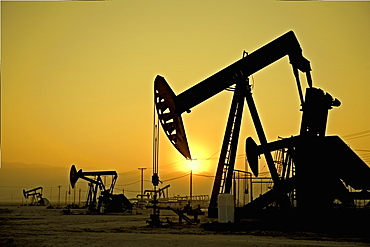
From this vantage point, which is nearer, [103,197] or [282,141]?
[282,141]

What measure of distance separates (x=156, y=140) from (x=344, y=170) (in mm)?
6781

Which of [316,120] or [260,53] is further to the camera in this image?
[260,53]

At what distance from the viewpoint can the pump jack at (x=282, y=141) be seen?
13484 millimetres

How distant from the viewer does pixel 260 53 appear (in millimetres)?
15570

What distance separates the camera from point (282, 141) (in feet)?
48.9

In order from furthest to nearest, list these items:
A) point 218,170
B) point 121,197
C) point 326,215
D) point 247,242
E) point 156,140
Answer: point 121,197 < point 156,140 < point 218,170 < point 326,215 < point 247,242

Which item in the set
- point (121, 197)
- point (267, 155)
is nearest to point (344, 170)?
point (267, 155)

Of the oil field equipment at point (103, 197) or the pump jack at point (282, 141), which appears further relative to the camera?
the oil field equipment at point (103, 197)

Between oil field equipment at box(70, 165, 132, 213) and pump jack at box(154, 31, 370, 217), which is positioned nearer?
pump jack at box(154, 31, 370, 217)

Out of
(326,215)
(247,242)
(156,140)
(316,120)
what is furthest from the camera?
(156,140)

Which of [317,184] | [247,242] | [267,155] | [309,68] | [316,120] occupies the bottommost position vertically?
[247,242]

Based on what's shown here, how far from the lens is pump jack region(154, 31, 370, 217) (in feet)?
44.2

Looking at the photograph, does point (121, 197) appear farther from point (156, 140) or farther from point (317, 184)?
point (317, 184)

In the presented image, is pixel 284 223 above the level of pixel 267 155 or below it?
below
